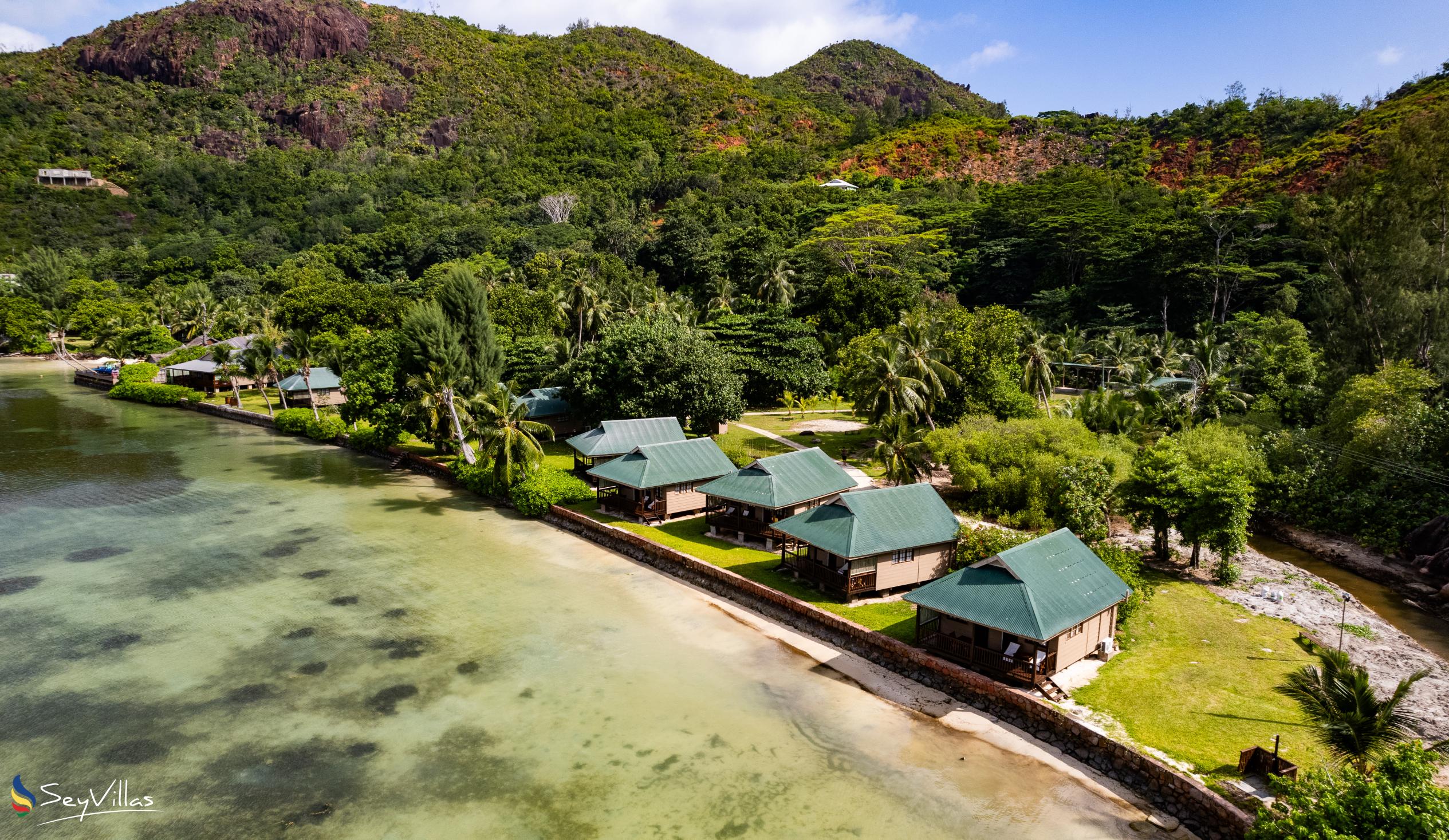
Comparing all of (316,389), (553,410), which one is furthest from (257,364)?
(553,410)

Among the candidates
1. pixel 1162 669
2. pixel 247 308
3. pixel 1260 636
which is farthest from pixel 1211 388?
pixel 247 308

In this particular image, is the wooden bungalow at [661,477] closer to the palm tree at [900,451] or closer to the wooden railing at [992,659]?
the palm tree at [900,451]

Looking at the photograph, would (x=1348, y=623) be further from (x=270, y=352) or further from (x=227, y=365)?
(x=227, y=365)

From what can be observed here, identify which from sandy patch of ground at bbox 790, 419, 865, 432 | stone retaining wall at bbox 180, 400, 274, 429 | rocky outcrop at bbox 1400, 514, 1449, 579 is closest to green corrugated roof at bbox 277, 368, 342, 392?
stone retaining wall at bbox 180, 400, 274, 429

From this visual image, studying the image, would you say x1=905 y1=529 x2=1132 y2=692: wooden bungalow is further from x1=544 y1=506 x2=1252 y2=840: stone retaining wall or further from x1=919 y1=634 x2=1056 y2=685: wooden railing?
x1=544 y1=506 x2=1252 y2=840: stone retaining wall

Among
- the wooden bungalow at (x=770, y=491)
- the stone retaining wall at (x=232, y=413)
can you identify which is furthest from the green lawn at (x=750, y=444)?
the stone retaining wall at (x=232, y=413)

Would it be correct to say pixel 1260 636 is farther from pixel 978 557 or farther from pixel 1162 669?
pixel 978 557
